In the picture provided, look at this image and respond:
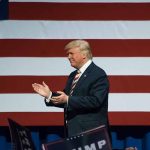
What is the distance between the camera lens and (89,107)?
262cm

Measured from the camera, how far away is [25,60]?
3549 millimetres

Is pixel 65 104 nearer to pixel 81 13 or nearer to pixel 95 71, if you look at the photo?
pixel 95 71

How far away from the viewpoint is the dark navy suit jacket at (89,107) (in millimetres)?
2645

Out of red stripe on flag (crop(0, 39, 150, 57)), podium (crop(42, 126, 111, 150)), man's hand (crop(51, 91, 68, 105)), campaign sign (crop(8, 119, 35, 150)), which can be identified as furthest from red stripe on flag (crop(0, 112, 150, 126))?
podium (crop(42, 126, 111, 150))

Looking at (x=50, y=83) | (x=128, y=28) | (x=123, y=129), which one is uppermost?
(x=128, y=28)

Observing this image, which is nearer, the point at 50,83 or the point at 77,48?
the point at 77,48

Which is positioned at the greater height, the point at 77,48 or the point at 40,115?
the point at 77,48

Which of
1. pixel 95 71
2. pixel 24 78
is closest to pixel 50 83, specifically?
pixel 24 78

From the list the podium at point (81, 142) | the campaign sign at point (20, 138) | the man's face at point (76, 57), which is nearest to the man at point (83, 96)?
the man's face at point (76, 57)

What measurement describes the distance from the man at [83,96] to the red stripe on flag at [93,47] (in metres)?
0.80

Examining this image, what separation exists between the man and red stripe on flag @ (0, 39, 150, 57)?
0.80m

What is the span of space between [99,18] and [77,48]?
2.87 ft

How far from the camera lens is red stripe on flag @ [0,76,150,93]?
→ 3.52 meters

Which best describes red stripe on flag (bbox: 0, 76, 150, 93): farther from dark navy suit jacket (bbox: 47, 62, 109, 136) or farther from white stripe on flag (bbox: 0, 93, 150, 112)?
dark navy suit jacket (bbox: 47, 62, 109, 136)
